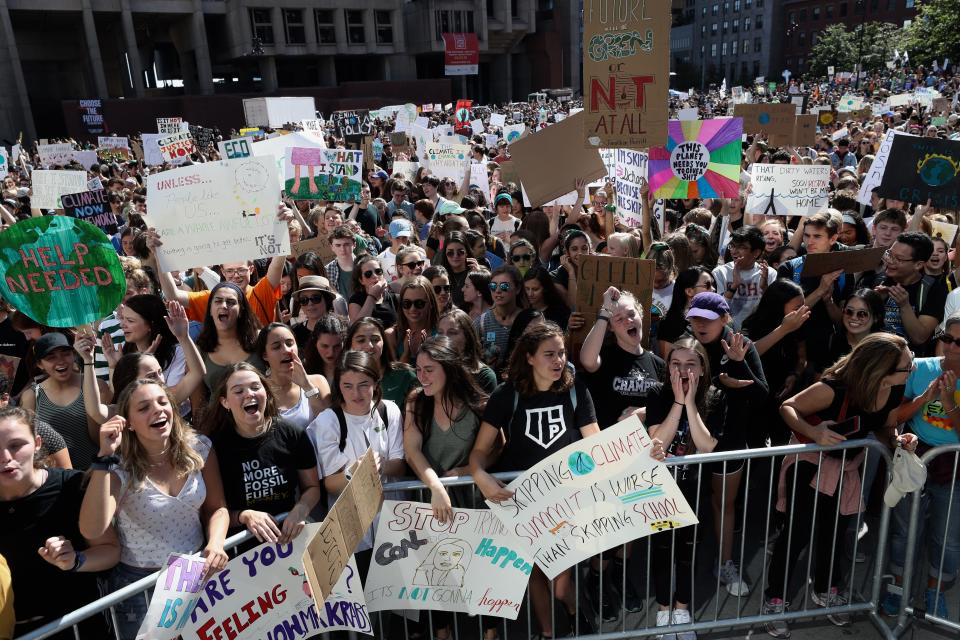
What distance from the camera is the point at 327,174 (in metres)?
9.23

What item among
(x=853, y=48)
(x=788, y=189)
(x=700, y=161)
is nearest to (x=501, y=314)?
(x=700, y=161)

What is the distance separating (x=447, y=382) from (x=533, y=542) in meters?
0.96

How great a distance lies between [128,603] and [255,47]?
53.2 metres

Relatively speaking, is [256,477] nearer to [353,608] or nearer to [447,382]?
[353,608]

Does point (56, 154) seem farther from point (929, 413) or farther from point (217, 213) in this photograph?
point (929, 413)

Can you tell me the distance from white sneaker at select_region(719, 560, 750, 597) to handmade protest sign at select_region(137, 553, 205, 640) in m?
3.09

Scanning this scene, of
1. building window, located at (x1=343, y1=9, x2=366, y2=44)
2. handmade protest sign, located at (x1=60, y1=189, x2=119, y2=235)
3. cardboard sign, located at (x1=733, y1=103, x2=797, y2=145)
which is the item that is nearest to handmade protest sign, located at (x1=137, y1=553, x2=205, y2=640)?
handmade protest sign, located at (x1=60, y1=189, x2=119, y2=235)

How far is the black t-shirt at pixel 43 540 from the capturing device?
9.77 feet

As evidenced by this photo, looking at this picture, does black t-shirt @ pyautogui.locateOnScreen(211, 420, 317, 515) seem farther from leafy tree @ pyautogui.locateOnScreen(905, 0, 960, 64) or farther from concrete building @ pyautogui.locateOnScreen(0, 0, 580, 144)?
concrete building @ pyautogui.locateOnScreen(0, 0, 580, 144)

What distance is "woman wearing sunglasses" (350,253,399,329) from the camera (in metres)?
5.42

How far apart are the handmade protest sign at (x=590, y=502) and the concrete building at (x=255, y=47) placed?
46119mm

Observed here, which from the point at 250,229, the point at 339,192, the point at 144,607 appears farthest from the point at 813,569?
the point at 339,192

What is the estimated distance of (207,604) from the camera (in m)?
3.12

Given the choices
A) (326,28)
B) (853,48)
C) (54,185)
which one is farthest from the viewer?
(853,48)
